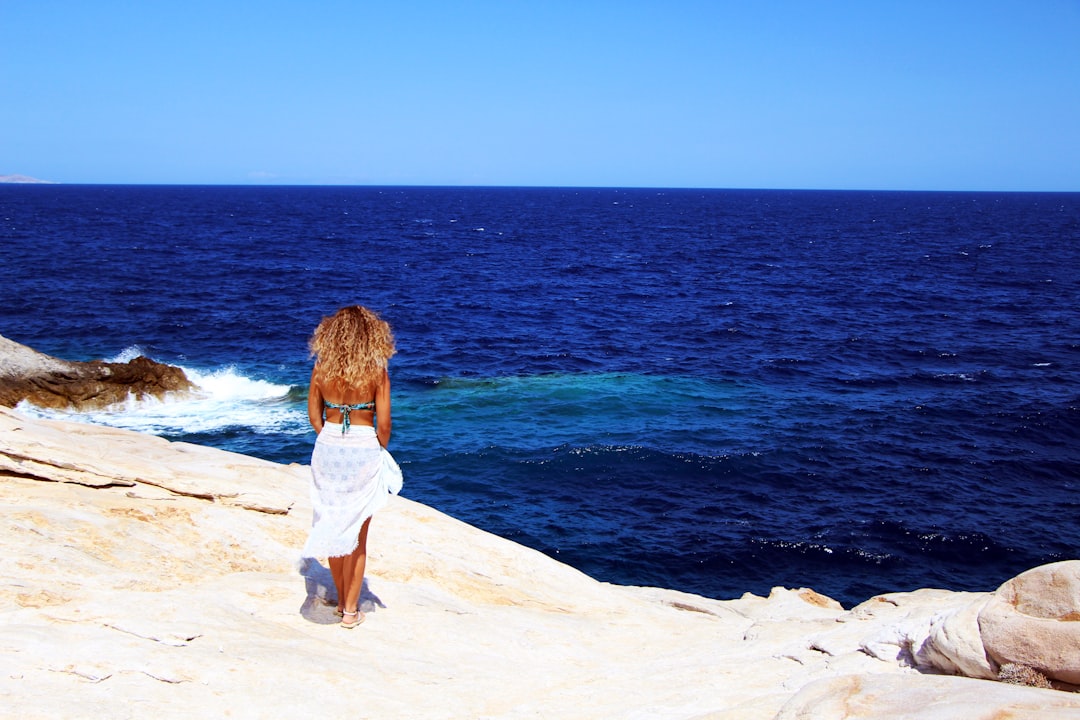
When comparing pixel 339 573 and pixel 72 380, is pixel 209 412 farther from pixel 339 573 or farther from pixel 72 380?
pixel 339 573

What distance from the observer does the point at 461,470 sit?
2530cm

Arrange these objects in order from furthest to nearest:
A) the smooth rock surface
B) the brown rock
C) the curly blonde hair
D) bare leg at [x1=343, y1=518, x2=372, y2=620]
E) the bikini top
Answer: bare leg at [x1=343, y1=518, x2=372, y2=620]
the bikini top
the curly blonde hair
the brown rock
the smooth rock surface

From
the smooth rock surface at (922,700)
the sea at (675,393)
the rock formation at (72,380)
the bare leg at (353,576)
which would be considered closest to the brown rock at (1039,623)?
the smooth rock surface at (922,700)

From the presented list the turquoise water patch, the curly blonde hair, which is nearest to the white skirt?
the curly blonde hair

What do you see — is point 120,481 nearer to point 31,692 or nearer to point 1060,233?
point 31,692

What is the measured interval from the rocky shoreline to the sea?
63.5 inches

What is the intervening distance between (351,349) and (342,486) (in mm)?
1287

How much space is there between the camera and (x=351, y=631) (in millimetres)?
7434

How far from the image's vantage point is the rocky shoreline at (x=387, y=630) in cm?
584

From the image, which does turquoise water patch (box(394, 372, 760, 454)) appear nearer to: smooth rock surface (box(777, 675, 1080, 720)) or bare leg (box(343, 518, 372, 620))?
bare leg (box(343, 518, 372, 620))

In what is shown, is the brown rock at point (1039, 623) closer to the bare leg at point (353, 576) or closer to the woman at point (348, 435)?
the woman at point (348, 435)

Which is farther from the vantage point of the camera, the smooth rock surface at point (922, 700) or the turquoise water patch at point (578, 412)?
the turquoise water patch at point (578, 412)

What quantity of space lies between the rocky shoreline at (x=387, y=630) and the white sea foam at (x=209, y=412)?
60.6 ft

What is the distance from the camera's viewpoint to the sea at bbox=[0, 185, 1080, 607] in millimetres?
21578
